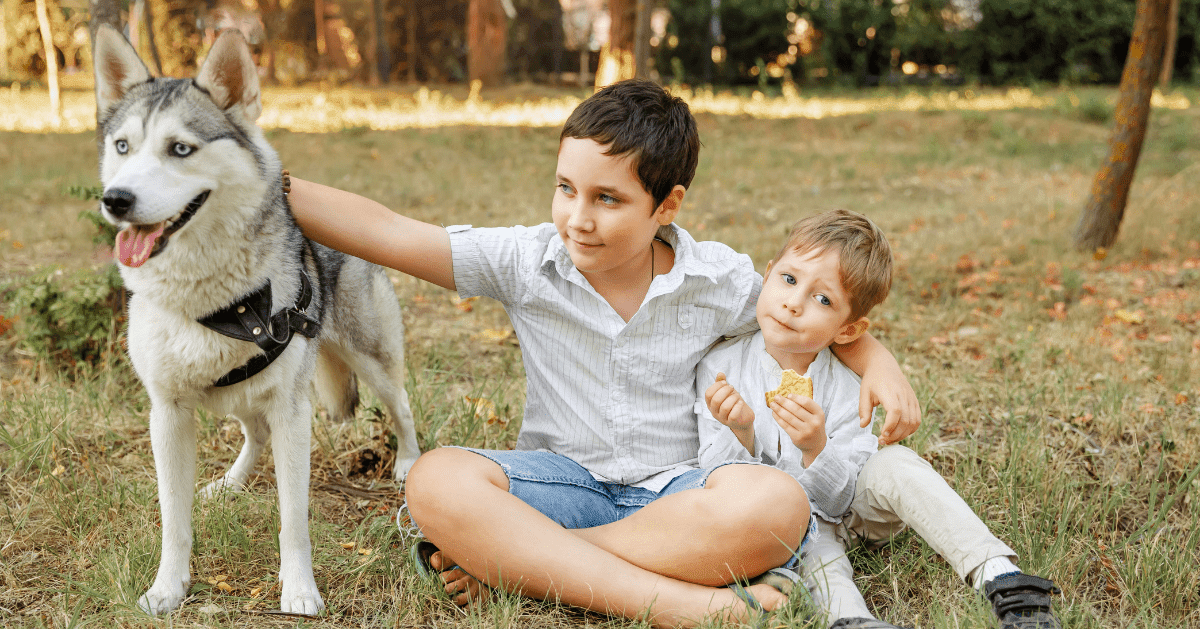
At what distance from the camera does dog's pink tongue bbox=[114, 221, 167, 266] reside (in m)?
A: 1.86

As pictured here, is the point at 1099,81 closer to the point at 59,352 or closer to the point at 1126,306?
the point at 1126,306

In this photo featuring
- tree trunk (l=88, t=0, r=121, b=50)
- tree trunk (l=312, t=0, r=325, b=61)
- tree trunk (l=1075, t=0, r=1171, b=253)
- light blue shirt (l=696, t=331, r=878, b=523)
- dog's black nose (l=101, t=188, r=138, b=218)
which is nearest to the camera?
dog's black nose (l=101, t=188, r=138, b=218)

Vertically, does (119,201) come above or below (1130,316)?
above

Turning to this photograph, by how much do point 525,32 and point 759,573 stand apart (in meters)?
18.4

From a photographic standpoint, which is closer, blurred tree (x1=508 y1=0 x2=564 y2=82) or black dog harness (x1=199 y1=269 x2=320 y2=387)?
black dog harness (x1=199 y1=269 x2=320 y2=387)

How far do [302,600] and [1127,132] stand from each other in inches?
239

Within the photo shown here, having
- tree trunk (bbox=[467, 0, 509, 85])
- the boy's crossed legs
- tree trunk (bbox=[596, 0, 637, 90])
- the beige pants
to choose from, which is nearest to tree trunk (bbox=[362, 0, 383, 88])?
tree trunk (bbox=[467, 0, 509, 85])

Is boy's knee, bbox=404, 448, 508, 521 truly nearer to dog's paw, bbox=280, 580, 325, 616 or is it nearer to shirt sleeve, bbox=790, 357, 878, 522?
dog's paw, bbox=280, 580, 325, 616

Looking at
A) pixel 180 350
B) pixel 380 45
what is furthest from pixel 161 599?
pixel 380 45

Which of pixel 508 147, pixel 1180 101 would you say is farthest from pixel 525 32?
pixel 1180 101

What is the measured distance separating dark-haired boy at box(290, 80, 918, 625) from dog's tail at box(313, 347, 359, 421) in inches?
29.7

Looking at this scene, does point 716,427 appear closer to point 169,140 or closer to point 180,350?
point 180,350

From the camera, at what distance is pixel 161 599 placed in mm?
2109

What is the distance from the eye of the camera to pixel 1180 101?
14.1 m
